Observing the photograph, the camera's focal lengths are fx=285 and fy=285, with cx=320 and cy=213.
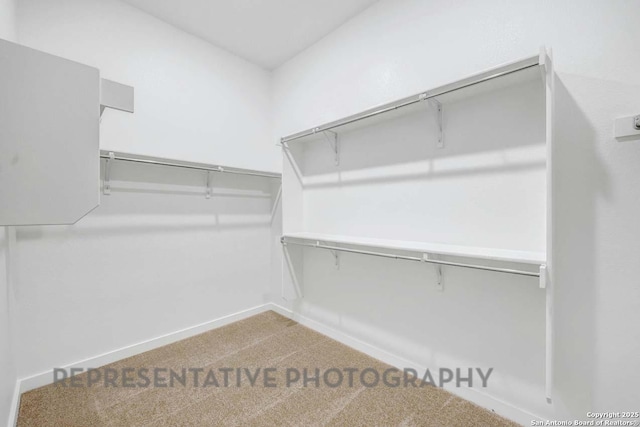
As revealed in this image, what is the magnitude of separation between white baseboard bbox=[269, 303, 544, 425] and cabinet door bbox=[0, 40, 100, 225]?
190 centimetres

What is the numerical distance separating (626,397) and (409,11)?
225cm

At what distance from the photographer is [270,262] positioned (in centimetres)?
292

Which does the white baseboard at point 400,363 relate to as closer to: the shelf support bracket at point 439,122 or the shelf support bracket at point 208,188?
the shelf support bracket at point 208,188

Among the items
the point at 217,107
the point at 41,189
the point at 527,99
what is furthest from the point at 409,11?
the point at 41,189

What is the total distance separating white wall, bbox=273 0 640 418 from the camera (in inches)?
46.3

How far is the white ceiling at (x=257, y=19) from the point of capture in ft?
6.62

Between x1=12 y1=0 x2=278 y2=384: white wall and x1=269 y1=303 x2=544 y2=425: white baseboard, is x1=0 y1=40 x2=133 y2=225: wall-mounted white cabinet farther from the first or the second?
x1=269 y1=303 x2=544 y2=425: white baseboard

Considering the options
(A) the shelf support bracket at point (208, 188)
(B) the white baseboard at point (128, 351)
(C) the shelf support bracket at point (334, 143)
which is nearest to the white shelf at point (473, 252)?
(C) the shelf support bracket at point (334, 143)

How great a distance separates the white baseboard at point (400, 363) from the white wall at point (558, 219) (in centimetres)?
5

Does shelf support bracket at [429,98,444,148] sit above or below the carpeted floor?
above

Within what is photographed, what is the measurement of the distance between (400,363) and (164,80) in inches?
106

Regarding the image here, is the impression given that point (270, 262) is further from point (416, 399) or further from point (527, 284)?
point (527, 284)

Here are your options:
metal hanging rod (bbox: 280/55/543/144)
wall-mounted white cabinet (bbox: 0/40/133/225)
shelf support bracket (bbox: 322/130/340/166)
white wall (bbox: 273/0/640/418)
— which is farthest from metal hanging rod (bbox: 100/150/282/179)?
wall-mounted white cabinet (bbox: 0/40/133/225)

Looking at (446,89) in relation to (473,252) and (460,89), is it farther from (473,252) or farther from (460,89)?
(473,252)
